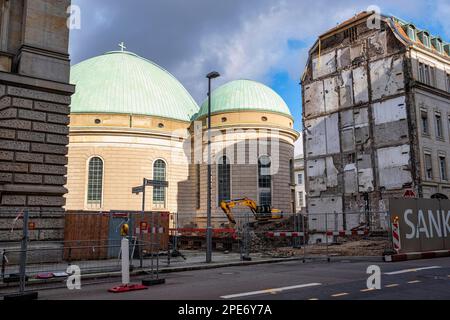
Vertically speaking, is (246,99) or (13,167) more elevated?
(246,99)

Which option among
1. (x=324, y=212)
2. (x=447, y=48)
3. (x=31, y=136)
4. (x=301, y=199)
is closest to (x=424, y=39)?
(x=447, y=48)

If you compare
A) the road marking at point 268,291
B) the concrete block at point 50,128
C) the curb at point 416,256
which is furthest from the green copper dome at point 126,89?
the road marking at point 268,291

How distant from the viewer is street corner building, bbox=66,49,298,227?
40625mm

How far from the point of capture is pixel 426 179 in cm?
2927

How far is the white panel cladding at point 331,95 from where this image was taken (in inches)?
1348

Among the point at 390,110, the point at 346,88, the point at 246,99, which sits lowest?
the point at 390,110

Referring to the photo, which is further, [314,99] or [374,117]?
[314,99]

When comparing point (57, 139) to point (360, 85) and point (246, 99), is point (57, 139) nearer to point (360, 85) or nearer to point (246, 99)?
point (360, 85)

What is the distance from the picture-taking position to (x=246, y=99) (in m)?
43.6

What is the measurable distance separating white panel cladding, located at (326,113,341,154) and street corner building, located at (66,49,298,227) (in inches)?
360

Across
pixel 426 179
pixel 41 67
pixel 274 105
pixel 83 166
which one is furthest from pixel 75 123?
pixel 426 179

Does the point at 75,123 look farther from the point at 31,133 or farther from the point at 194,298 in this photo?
the point at 194,298

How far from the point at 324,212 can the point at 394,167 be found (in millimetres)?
6775
